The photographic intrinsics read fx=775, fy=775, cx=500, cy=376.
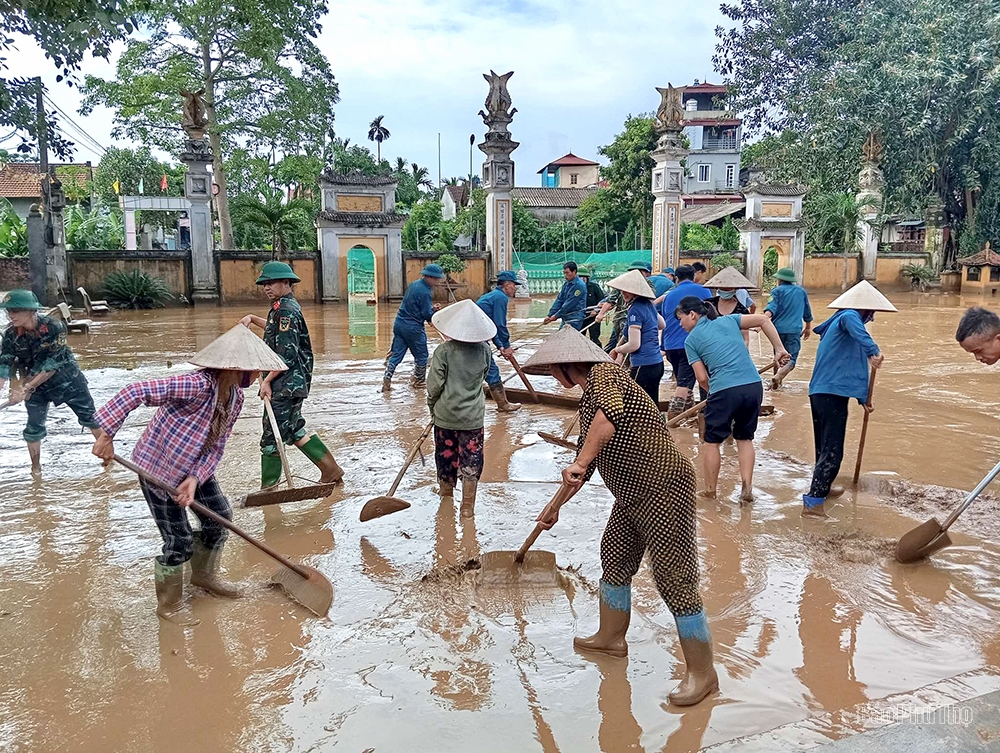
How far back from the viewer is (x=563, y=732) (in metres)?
2.94

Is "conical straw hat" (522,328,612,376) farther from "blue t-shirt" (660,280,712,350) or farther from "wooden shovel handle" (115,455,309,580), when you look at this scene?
"blue t-shirt" (660,280,712,350)

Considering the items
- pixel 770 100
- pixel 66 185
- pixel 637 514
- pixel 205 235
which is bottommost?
pixel 637 514

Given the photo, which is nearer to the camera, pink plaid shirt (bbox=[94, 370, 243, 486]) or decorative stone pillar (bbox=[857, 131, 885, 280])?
pink plaid shirt (bbox=[94, 370, 243, 486])

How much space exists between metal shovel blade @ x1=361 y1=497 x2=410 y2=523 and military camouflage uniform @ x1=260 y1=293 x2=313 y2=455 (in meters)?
0.91

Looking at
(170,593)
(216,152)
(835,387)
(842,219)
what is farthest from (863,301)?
(216,152)

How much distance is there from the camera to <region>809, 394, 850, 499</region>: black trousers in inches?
203

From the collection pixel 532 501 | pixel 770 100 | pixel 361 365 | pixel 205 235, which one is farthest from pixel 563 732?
pixel 770 100

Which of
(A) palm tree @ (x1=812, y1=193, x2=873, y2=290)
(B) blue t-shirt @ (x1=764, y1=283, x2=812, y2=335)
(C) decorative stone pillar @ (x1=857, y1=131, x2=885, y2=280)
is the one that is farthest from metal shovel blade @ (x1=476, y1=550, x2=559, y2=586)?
(C) decorative stone pillar @ (x1=857, y1=131, x2=885, y2=280)

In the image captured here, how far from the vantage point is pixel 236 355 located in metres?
3.69

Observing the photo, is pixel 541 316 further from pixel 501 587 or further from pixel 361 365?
pixel 501 587

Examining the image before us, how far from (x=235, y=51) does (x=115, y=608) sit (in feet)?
77.4

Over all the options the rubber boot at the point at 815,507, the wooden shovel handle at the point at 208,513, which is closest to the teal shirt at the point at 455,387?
the wooden shovel handle at the point at 208,513

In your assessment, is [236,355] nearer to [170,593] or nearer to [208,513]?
[208,513]

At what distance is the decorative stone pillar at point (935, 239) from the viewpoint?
2647 cm
